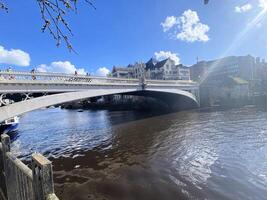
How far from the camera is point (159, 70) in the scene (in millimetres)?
80938

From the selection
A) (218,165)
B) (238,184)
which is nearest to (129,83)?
(218,165)

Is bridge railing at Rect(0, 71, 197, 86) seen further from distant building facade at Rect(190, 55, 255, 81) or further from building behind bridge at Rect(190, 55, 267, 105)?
distant building facade at Rect(190, 55, 255, 81)

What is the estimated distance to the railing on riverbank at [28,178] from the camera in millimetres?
2873

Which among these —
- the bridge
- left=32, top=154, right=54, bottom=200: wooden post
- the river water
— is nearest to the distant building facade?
the bridge

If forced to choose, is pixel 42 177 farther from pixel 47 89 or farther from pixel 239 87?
pixel 239 87

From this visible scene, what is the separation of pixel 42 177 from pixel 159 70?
7972 cm

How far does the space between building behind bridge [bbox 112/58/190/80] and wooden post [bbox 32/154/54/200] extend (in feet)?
238

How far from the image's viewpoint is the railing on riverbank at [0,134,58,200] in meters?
2.87

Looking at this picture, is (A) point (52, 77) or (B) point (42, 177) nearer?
(B) point (42, 177)

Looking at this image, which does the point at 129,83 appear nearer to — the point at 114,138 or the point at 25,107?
the point at 114,138

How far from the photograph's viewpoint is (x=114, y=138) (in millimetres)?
19453

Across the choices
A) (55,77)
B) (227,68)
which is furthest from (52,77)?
(227,68)

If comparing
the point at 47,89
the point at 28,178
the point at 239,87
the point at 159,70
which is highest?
the point at 159,70

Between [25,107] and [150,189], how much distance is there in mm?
10993
